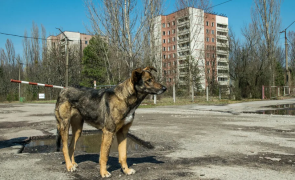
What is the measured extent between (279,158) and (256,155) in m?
0.42

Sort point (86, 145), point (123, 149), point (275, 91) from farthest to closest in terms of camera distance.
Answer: point (275, 91) → point (86, 145) → point (123, 149)

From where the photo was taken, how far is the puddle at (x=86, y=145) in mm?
6129

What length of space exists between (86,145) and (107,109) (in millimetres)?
3232

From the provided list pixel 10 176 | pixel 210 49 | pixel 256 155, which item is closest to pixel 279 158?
pixel 256 155

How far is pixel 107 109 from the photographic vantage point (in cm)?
386

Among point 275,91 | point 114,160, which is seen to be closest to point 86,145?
point 114,160

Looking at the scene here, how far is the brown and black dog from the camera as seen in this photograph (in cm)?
375

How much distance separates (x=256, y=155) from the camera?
5.14 m

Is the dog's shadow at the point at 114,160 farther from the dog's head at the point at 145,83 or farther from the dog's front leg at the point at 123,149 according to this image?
the dog's head at the point at 145,83

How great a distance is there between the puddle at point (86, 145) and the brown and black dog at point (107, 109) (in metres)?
1.83

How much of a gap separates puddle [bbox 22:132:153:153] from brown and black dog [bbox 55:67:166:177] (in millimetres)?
1829

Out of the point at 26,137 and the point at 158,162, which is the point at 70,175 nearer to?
the point at 158,162

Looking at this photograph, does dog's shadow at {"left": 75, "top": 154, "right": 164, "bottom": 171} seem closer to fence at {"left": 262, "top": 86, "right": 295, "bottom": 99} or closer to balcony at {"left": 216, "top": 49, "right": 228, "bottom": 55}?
fence at {"left": 262, "top": 86, "right": 295, "bottom": 99}

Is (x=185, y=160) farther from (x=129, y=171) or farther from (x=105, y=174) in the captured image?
(x=105, y=174)
